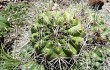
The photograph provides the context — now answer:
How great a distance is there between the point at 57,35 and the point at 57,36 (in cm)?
1

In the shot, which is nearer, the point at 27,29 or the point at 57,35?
the point at 57,35

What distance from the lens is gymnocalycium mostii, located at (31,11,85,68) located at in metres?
3.32

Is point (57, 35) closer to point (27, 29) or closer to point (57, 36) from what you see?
point (57, 36)

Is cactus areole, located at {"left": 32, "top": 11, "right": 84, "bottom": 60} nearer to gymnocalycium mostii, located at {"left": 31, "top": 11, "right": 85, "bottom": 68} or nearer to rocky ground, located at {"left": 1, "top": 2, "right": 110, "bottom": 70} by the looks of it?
gymnocalycium mostii, located at {"left": 31, "top": 11, "right": 85, "bottom": 68}

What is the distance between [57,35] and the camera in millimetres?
3318

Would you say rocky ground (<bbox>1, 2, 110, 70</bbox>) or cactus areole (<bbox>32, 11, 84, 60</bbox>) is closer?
cactus areole (<bbox>32, 11, 84, 60</bbox>)

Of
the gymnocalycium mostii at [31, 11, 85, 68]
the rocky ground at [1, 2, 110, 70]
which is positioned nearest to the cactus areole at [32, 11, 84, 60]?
the gymnocalycium mostii at [31, 11, 85, 68]

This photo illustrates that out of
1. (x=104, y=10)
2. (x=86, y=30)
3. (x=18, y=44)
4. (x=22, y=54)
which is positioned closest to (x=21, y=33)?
(x=18, y=44)

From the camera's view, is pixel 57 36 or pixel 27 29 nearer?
pixel 57 36

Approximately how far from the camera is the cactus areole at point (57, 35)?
3.32 metres

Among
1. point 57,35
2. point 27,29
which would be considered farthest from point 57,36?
point 27,29

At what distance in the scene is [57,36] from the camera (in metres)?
3.32

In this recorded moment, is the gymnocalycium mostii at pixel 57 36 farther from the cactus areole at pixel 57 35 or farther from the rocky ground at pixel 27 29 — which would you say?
the rocky ground at pixel 27 29

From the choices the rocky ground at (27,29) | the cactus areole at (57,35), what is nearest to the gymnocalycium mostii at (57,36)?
the cactus areole at (57,35)
